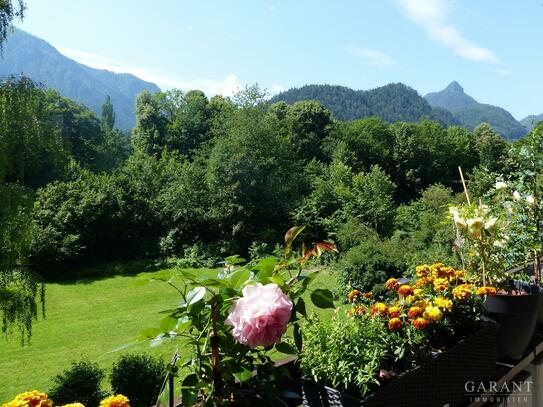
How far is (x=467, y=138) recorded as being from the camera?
32.4 meters

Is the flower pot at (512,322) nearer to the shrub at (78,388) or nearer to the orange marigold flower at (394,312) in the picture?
the orange marigold flower at (394,312)

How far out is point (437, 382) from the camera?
3.71 feet

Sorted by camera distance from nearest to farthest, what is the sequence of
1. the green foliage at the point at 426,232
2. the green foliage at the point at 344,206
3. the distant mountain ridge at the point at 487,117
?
the green foliage at the point at 426,232 < the green foliage at the point at 344,206 < the distant mountain ridge at the point at 487,117

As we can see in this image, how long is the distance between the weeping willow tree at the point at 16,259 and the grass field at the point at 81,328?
29.1 inches

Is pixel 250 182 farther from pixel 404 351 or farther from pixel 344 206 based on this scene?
pixel 404 351

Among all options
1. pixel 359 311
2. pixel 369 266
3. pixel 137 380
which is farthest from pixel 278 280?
pixel 369 266

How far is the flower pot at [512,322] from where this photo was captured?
5.18ft

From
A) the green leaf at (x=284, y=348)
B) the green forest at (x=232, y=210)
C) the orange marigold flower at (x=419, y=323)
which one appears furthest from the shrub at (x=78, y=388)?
the green forest at (x=232, y=210)

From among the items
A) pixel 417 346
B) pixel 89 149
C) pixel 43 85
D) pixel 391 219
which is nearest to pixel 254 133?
pixel 391 219

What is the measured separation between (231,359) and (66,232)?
13.4 m

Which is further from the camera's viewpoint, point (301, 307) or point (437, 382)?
point (437, 382)

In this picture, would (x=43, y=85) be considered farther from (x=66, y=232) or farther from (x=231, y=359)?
(x=66, y=232)

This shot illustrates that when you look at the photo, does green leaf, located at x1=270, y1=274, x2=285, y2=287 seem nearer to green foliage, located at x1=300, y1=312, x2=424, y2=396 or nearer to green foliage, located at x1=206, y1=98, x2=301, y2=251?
green foliage, located at x1=300, y1=312, x2=424, y2=396

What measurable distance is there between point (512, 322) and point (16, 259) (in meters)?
4.33
